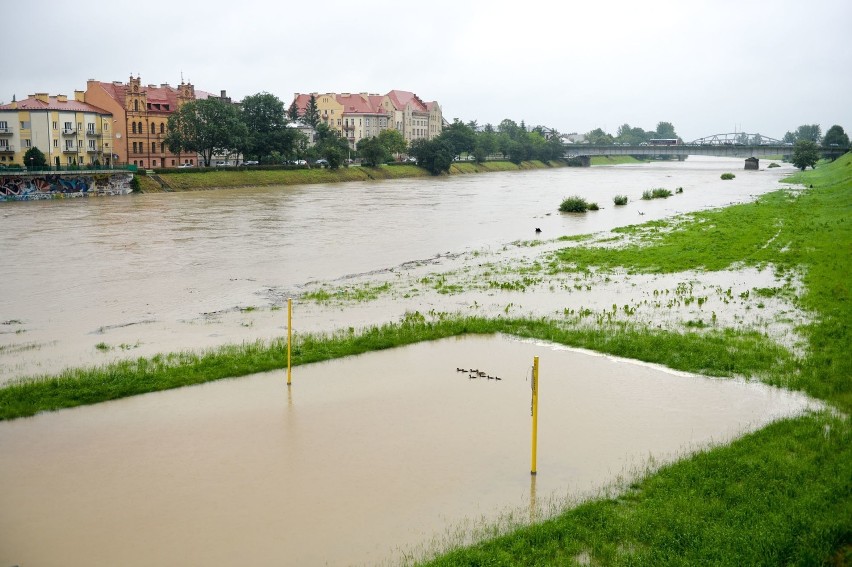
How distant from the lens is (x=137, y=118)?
93625 mm

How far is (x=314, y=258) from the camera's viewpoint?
34.9m

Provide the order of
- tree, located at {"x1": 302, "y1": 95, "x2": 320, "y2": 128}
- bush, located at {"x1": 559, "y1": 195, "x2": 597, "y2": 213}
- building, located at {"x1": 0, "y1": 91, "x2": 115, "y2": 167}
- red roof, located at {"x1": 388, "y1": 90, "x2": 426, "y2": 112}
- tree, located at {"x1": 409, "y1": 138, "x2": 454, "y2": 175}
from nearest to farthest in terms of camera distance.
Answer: bush, located at {"x1": 559, "y1": 195, "x2": 597, "y2": 213} → building, located at {"x1": 0, "y1": 91, "x2": 115, "y2": 167} → tree, located at {"x1": 409, "y1": 138, "x2": 454, "y2": 175} → tree, located at {"x1": 302, "y1": 95, "x2": 320, "y2": 128} → red roof, located at {"x1": 388, "y1": 90, "x2": 426, "y2": 112}

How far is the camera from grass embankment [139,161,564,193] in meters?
80.2

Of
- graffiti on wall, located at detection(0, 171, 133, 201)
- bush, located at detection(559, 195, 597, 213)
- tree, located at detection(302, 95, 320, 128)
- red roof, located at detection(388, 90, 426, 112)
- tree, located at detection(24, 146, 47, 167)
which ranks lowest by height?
bush, located at detection(559, 195, 597, 213)

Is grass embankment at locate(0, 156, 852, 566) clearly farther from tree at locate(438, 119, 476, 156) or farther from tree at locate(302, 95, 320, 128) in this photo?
tree at locate(302, 95, 320, 128)

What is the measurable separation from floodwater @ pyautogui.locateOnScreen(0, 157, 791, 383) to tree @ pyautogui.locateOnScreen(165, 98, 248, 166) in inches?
517

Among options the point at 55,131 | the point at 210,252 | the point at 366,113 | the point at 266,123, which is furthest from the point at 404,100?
the point at 210,252

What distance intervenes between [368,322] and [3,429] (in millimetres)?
9759

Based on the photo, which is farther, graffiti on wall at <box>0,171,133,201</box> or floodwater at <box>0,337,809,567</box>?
graffiti on wall at <box>0,171,133,201</box>

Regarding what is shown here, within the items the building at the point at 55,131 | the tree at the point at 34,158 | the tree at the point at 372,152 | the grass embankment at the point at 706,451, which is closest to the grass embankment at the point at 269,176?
the tree at the point at 372,152

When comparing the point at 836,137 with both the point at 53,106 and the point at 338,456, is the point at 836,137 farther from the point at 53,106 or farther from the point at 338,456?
the point at 338,456

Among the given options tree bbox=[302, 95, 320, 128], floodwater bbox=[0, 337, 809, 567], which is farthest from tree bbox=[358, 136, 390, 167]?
floodwater bbox=[0, 337, 809, 567]

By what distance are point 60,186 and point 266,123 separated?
104ft

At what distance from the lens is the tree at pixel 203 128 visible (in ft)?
286
